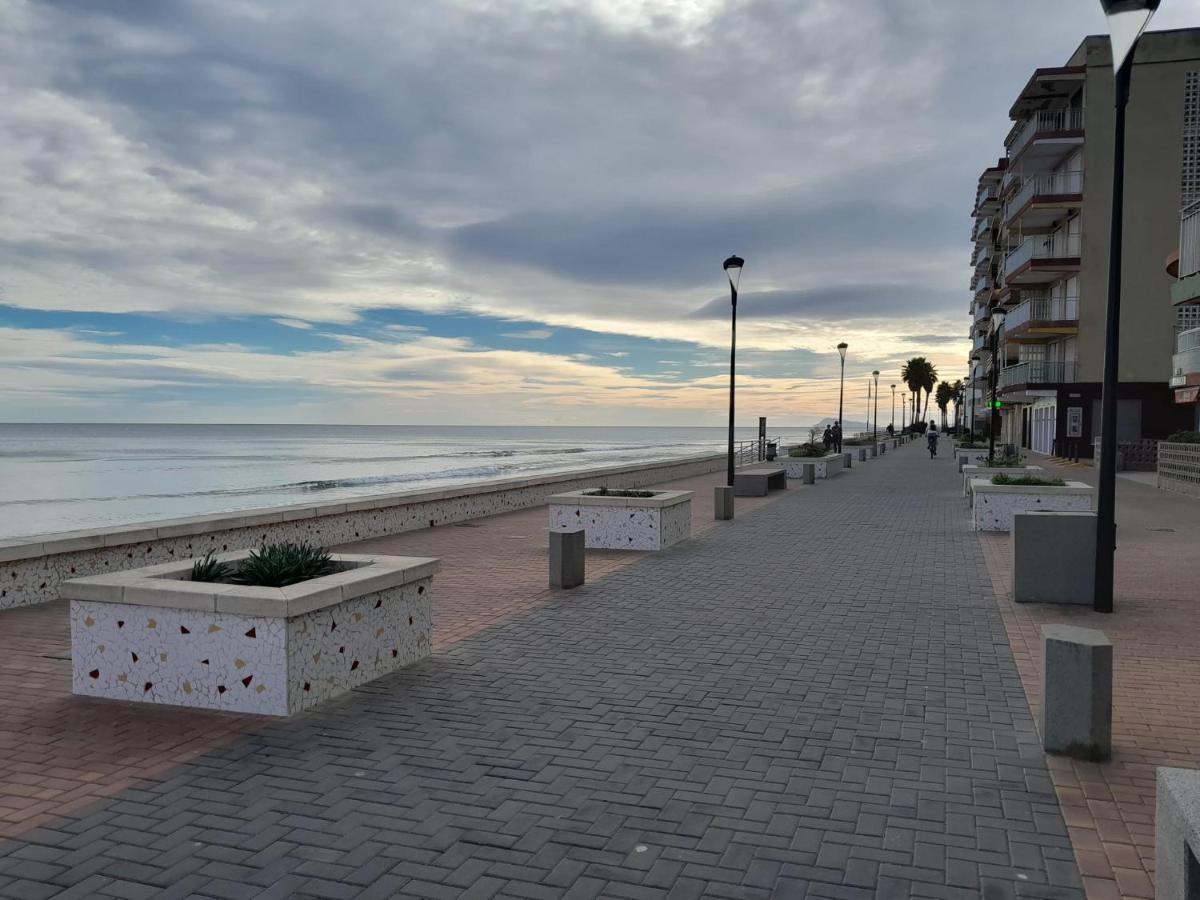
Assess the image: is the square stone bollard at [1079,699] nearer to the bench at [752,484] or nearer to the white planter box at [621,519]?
the white planter box at [621,519]

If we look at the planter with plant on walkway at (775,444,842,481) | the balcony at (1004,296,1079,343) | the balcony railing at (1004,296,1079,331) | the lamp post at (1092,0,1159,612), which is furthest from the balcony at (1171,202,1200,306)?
the lamp post at (1092,0,1159,612)

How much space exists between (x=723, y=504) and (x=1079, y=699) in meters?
13.0

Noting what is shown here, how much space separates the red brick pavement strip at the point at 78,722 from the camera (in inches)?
187

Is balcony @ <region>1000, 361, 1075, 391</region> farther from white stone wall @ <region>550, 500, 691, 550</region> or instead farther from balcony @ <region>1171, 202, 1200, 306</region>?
white stone wall @ <region>550, 500, 691, 550</region>

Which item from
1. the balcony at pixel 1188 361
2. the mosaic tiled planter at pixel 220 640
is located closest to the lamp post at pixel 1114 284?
the mosaic tiled planter at pixel 220 640

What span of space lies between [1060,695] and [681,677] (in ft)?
8.59

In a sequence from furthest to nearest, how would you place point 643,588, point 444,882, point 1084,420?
point 1084,420 < point 643,588 < point 444,882

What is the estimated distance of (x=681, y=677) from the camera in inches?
272

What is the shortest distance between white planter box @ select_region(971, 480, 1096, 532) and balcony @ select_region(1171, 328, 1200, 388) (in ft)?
55.1

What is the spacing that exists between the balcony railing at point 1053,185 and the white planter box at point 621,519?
4202cm

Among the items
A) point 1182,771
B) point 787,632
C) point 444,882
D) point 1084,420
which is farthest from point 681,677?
point 1084,420

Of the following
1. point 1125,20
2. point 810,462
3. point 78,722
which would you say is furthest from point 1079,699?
point 810,462

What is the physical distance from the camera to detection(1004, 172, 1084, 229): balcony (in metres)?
47.0

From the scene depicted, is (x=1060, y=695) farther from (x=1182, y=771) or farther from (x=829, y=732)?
(x=1182, y=771)
